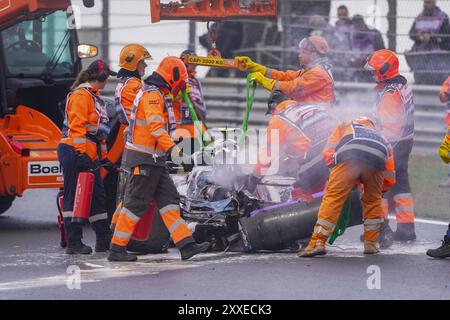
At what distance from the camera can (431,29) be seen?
17609 millimetres

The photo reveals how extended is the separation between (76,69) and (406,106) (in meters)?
4.50

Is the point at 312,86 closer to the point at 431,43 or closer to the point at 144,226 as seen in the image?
the point at 144,226

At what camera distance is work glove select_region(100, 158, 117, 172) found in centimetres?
1133

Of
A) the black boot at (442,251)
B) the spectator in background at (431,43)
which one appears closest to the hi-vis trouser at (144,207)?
the black boot at (442,251)

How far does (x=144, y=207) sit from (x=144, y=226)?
0.37 m

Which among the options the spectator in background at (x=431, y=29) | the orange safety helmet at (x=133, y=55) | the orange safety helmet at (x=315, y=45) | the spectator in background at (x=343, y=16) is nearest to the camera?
the orange safety helmet at (x=133, y=55)

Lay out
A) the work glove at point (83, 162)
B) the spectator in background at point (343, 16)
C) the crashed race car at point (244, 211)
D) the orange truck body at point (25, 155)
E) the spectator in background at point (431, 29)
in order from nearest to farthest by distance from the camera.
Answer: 1. the crashed race car at point (244, 211)
2. the work glove at point (83, 162)
3. the orange truck body at point (25, 155)
4. the spectator in background at point (431, 29)
5. the spectator in background at point (343, 16)

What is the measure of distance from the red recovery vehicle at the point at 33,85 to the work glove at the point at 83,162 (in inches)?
68.0

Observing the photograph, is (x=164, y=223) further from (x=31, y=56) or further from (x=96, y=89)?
(x=31, y=56)

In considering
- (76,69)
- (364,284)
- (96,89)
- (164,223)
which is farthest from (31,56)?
(364,284)

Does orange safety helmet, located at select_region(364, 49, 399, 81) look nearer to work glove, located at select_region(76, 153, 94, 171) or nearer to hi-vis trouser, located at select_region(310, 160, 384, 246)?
hi-vis trouser, located at select_region(310, 160, 384, 246)

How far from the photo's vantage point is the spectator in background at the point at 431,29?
17.5m

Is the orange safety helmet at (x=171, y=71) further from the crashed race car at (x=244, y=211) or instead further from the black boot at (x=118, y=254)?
the black boot at (x=118, y=254)

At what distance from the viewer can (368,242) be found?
1077 cm
